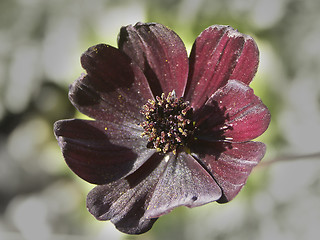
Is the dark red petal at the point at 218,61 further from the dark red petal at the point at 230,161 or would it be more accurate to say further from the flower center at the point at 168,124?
the dark red petal at the point at 230,161

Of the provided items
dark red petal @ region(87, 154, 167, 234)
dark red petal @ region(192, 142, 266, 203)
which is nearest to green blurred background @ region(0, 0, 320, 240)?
dark red petal @ region(192, 142, 266, 203)

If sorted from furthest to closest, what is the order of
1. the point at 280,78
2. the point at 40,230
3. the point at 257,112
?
1. the point at 40,230
2. the point at 280,78
3. the point at 257,112

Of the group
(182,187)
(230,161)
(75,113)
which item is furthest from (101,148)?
(75,113)

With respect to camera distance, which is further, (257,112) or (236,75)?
(236,75)

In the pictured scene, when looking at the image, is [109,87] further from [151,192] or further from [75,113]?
[75,113]

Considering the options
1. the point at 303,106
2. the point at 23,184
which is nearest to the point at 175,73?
the point at 303,106

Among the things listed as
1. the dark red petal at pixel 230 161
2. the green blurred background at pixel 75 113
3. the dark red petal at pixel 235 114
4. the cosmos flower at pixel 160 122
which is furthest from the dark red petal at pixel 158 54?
the green blurred background at pixel 75 113

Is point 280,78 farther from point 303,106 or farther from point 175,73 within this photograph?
point 175,73

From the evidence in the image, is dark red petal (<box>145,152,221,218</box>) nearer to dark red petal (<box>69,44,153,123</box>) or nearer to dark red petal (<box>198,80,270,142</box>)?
dark red petal (<box>198,80,270,142</box>)
